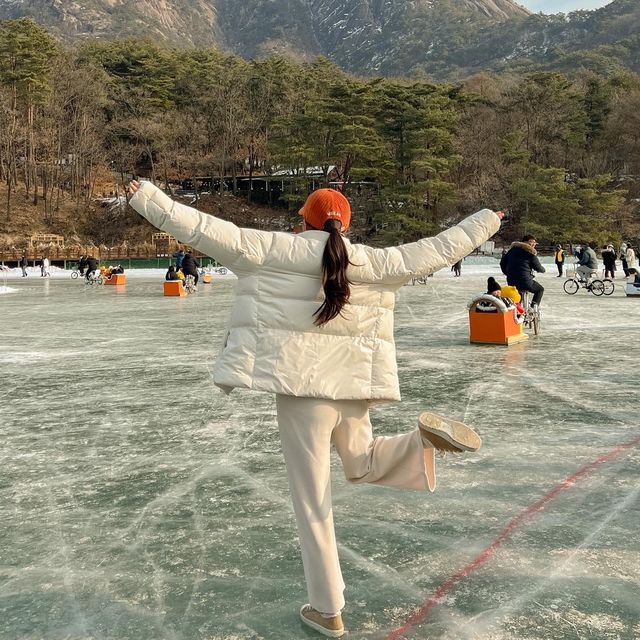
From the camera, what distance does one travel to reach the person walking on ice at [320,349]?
269cm

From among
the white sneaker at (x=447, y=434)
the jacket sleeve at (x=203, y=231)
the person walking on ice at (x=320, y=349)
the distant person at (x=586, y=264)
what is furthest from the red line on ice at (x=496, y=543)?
the distant person at (x=586, y=264)

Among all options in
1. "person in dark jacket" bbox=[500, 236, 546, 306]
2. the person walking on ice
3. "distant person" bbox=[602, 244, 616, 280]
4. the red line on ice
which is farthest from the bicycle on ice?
the person walking on ice

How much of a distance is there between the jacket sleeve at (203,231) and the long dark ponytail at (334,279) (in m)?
0.23

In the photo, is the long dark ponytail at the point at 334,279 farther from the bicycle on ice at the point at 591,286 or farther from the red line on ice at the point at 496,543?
the bicycle on ice at the point at 591,286

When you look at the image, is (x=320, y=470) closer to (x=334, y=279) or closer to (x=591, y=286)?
(x=334, y=279)

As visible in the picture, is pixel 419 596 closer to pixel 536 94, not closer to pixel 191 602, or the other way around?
pixel 191 602

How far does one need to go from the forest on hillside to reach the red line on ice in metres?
47.7

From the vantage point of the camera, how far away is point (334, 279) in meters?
2.70

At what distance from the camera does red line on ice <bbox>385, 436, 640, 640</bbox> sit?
279 cm

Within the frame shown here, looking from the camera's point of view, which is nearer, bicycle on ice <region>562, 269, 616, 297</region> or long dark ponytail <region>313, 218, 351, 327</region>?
long dark ponytail <region>313, 218, 351, 327</region>

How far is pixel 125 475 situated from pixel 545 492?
101 inches

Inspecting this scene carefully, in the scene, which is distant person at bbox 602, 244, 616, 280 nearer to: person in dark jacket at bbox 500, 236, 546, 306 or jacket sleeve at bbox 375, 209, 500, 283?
person in dark jacket at bbox 500, 236, 546, 306

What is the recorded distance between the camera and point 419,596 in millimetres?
2982

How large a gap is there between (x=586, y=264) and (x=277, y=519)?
1869cm
